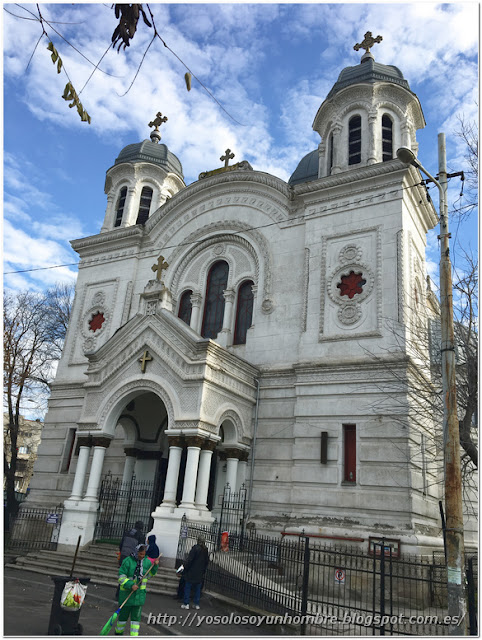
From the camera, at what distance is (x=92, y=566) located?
13656mm

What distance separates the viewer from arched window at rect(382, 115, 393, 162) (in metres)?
19.6

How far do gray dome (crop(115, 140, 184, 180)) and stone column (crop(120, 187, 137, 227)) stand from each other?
1786 millimetres

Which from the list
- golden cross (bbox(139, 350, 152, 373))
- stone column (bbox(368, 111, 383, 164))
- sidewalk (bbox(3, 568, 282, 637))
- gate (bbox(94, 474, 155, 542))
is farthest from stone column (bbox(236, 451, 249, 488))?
stone column (bbox(368, 111, 383, 164))

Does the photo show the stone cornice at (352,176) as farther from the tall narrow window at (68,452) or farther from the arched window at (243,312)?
the tall narrow window at (68,452)

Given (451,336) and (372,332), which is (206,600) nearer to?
(451,336)

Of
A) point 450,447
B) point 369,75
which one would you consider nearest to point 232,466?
point 450,447

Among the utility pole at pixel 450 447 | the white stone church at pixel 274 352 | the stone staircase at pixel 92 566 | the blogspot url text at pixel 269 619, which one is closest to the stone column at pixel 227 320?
the white stone church at pixel 274 352

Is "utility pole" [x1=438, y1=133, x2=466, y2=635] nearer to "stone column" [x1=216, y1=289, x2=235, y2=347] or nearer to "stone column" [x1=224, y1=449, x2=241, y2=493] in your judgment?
"stone column" [x1=224, y1=449, x2=241, y2=493]

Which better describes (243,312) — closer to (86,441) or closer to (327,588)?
(86,441)

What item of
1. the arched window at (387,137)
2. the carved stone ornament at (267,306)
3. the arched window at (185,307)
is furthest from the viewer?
the arched window at (185,307)

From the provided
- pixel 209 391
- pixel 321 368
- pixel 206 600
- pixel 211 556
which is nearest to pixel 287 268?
pixel 321 368

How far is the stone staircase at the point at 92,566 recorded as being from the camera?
12250mm

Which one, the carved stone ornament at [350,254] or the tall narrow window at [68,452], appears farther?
the tall narrow window at [68,452]

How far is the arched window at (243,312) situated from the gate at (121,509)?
6.11 metres
